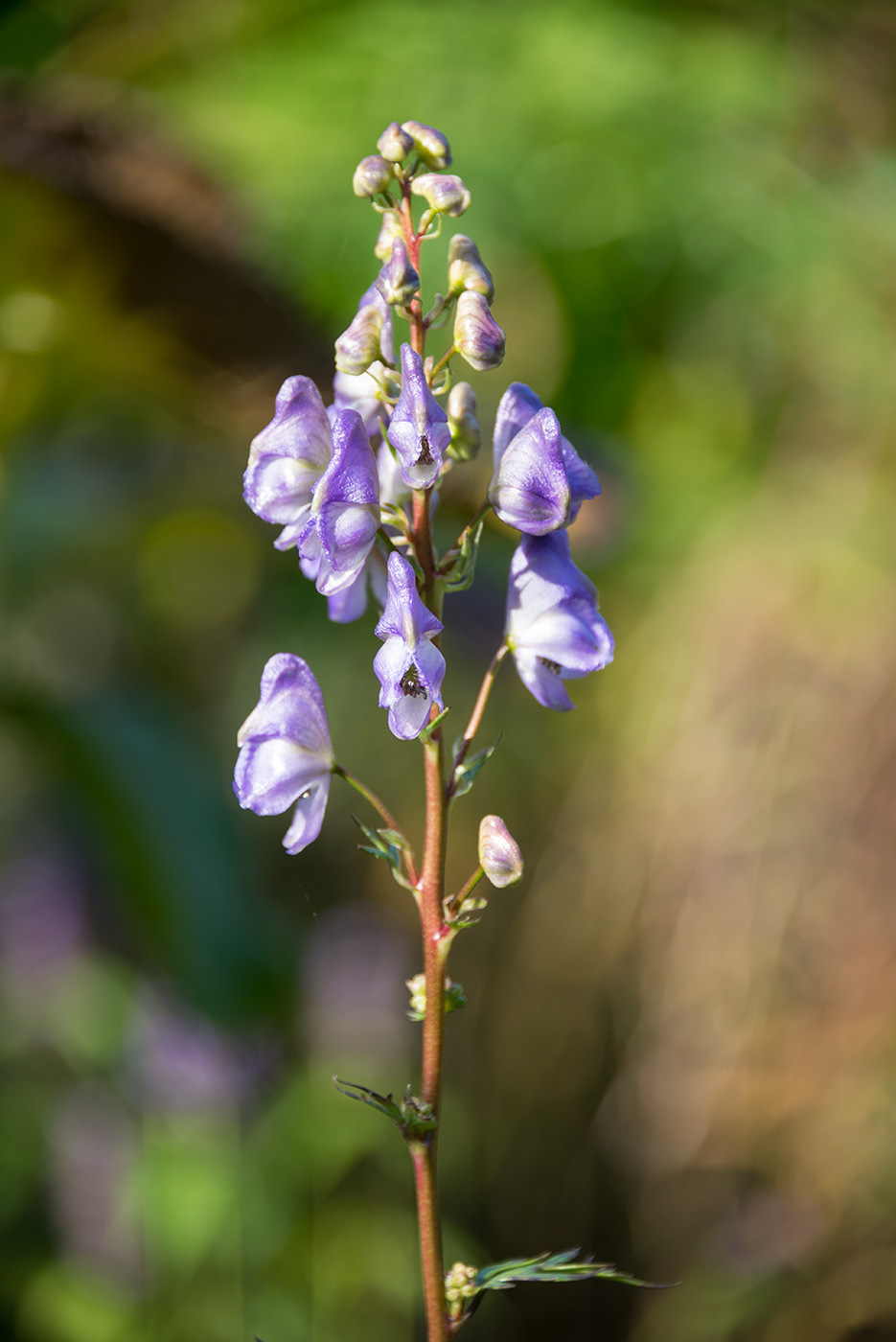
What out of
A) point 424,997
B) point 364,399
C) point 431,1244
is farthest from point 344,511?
point 431,1244

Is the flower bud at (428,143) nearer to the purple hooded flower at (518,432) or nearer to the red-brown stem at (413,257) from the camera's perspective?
the red-brown stem at (413,257)

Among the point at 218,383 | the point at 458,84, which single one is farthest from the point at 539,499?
the point at 458,84

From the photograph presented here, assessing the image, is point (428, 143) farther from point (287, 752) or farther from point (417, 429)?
point (287, 752)

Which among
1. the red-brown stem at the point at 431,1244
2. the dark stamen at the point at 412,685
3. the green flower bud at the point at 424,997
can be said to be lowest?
the red-brown stem at the point at 431,1244

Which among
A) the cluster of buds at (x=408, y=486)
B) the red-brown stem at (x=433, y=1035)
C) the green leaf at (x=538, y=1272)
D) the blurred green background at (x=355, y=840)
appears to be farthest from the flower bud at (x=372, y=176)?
the blurred green background at (x=355, y=840)

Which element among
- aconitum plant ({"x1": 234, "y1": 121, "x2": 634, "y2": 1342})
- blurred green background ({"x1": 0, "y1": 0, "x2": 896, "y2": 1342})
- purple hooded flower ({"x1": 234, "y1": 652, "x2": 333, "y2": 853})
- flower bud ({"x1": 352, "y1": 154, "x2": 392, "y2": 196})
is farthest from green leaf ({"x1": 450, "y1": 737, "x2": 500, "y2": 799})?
blurred green background ({"x1": 0, "y1": 0, "x2": 896, "y2": 1342})

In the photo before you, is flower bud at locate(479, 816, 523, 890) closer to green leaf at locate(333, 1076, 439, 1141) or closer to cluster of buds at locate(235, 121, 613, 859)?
cluster of buds at locate(235, 121, 613, 859)
